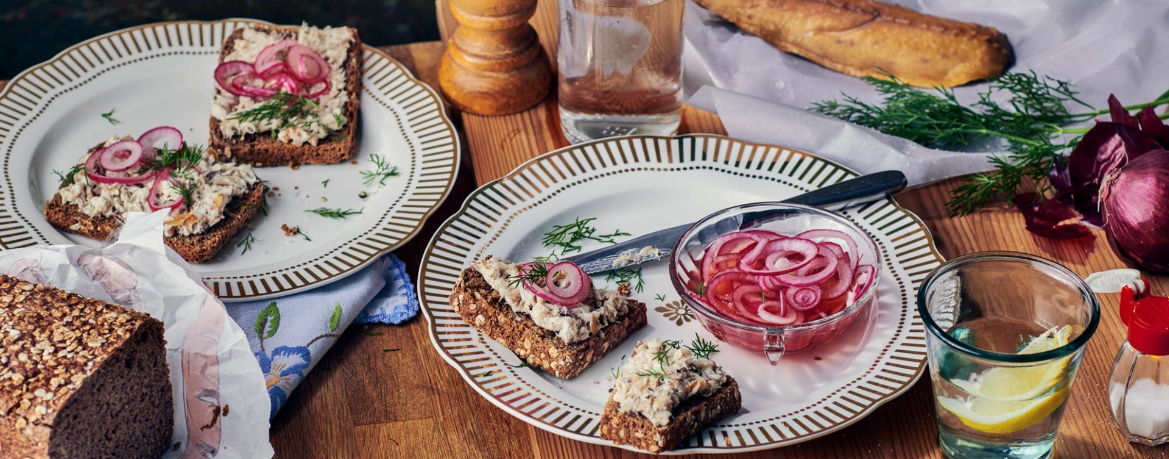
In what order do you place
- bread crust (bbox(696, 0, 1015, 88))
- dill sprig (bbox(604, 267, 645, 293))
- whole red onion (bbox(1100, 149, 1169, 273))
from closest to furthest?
whole red onion (bbox(1100, 149, 1169, 273)), dill sprig (bbox(604, 267, 645, 293)), bread crust (bbox(696, 0, 1015, 88))

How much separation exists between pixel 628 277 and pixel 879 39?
43.5 inches

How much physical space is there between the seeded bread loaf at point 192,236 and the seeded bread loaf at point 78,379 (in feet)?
1.27

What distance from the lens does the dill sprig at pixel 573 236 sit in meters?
2.44

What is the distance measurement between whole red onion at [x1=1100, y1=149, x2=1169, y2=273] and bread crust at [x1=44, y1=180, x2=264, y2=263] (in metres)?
1.90

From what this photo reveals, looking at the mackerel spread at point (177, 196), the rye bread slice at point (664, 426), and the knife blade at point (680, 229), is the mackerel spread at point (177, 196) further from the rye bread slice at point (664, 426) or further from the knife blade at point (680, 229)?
the rye bread slice at point (664, 426)

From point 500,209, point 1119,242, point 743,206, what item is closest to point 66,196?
point 500,209

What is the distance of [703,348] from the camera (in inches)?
83.8

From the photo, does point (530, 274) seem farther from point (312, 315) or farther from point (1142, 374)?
point (1142, 374)

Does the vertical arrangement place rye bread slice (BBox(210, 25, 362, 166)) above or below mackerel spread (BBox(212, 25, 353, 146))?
below

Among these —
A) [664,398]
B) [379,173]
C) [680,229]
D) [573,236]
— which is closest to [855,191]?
[680,229]

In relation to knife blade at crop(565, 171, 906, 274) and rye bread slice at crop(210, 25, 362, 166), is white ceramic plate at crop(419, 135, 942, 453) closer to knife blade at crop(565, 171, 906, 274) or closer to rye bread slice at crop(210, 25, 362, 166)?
knife blade at crop(565, 171, 906, 274)

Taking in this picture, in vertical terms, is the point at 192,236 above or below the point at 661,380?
below

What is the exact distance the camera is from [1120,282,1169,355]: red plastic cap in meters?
1.76

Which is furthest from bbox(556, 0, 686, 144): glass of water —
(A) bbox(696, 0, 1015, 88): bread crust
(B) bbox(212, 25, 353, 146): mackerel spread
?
(B) bbox(212, 25, 353, 146): mackerel spread
